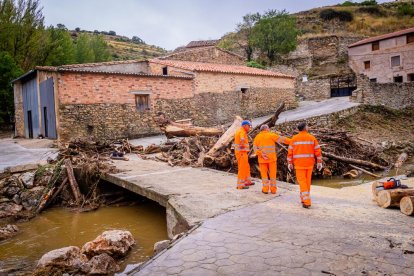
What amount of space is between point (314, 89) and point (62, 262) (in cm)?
3138

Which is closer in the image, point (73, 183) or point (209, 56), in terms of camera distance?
point (73, 183)

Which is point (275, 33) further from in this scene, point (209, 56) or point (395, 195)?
point (395, 195)

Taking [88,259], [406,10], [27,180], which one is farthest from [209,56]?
[406,10]

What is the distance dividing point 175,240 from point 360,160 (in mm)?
9908

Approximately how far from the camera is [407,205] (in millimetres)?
5164

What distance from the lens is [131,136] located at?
1831cm

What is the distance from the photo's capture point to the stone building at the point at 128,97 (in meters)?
16.0

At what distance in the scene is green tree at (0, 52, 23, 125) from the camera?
23688 millimetres

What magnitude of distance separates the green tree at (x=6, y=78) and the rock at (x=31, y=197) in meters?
18.1

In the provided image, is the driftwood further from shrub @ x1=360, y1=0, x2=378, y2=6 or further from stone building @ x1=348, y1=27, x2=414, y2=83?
shrub @ x1=360, y1=0, x2=378, y2=6

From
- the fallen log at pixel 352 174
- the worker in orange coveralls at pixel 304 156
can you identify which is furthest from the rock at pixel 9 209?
the fallen log at pixel 352 174

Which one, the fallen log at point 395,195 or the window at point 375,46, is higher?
the window at point 375,46

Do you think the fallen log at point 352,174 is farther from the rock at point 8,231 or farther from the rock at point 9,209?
the rock at point 9,209

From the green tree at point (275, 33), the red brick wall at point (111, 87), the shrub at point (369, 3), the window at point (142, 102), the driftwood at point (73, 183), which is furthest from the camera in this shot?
the shrub at point (369, 3)
